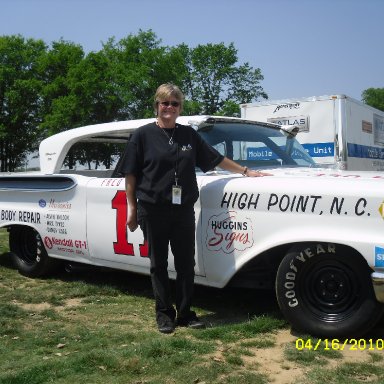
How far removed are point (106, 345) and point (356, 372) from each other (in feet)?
5.30

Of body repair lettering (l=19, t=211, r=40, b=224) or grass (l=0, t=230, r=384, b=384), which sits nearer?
grass (l=0, t=230, r=384, b=384)

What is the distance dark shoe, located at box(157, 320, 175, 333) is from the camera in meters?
3.83

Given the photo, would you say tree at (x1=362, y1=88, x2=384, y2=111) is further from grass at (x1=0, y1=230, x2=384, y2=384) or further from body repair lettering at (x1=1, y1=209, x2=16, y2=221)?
grass at (x1=0, y1=230, x2=384, y2=384)

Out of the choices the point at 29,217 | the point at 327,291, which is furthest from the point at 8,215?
the point at 327,291

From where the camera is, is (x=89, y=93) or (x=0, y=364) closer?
(x=0, y=364)

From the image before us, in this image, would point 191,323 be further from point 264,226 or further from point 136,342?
point 264,226

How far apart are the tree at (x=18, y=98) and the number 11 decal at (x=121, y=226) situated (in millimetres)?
26509

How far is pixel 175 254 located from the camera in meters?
3.99

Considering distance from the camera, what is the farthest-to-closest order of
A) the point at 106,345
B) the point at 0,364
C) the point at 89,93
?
the point at 89,93, the point at 106,345, the point at 0,364

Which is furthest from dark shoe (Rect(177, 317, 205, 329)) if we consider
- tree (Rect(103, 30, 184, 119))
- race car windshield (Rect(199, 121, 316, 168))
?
tree (Rect(103, 30, 184, 119))

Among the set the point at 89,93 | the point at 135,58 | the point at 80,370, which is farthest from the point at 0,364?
the point at 135,58

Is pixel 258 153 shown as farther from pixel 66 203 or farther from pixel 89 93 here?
pixel 89 93
